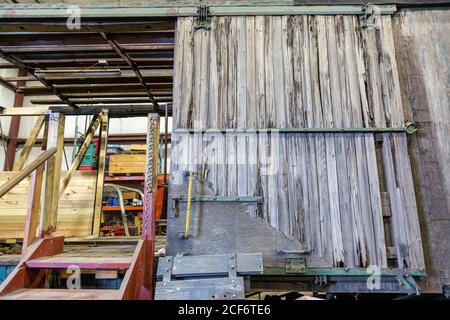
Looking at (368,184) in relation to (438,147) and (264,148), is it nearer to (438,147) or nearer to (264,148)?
(438,147)

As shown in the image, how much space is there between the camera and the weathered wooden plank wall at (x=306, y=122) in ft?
11.7

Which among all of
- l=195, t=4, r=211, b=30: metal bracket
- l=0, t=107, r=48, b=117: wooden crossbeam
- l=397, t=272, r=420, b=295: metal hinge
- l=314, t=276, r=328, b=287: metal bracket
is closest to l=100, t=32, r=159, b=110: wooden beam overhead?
l=195, t=4, r=211, b=30: metal bracket

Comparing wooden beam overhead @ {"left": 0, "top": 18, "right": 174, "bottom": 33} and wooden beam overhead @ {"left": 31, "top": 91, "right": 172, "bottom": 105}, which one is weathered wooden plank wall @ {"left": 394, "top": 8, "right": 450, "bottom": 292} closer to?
wooden beam overhead @ {"left": 0, "top": 18, "right": 174, "bottom": 33}

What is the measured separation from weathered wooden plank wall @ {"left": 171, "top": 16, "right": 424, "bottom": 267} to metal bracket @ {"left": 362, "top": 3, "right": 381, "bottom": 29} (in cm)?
7

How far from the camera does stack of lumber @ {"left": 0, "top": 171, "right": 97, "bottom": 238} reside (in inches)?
219

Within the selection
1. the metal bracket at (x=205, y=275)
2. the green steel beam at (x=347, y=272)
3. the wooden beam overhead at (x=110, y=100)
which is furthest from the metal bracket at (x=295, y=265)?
the wooden beam overhead at (x=110, y=100)

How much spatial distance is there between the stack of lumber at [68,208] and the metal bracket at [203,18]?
340 cm

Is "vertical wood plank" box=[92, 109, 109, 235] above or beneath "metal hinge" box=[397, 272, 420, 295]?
above

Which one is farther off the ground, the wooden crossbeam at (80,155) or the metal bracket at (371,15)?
the metal bracket at (371,15)

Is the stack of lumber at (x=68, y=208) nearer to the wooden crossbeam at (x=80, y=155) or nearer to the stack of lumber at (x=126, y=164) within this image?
the wooden crossbeam at (x=80, y=155)

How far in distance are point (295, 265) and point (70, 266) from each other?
232cm

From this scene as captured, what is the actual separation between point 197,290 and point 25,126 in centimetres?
1247

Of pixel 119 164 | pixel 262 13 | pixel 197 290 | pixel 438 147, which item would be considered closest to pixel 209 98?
pixel 262 13

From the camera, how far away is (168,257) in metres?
3.22
